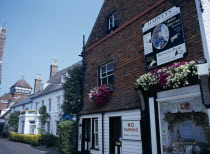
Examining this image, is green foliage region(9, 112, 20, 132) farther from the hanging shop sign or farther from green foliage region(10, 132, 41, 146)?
the hanging shop sign

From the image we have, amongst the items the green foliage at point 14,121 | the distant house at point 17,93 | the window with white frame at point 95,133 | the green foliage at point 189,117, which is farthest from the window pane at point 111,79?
the distant house at point 17,93

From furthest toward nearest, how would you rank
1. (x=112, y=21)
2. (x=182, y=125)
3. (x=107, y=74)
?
(x=112, y=21) → (x=107, y=74) → (x=182, y=125)

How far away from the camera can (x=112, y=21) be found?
10969 mm

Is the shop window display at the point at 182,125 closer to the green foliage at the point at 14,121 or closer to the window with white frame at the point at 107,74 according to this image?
the window with white frame at the point at 107,74

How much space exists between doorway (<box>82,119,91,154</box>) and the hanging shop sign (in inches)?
239

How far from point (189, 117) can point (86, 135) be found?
23.9ft

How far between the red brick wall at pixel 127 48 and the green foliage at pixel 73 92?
1.67 meters

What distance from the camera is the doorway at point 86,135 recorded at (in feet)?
35.2

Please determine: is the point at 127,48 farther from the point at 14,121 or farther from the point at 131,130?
the point at 14,121

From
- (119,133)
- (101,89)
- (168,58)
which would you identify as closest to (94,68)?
(101,89)

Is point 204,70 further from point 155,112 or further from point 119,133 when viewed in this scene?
point 119,133

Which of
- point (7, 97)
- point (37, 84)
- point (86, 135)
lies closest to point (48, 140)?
point (86, 135)

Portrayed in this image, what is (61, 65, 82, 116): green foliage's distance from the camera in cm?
1323

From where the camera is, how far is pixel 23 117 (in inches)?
1006
